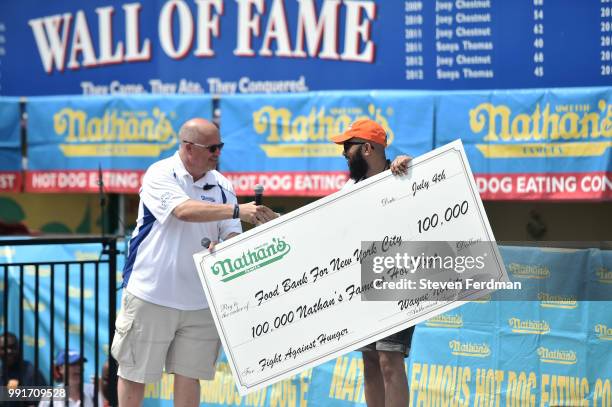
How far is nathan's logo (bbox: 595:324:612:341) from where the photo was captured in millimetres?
5786

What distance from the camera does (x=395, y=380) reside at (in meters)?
5.18

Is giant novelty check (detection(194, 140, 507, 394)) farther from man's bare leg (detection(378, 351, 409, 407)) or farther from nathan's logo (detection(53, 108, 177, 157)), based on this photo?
→ nathan's logo (detection(53, 108, 177, 157))

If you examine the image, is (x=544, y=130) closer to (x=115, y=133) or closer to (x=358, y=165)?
(x=358, y=165)

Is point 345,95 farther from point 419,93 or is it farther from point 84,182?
point 84,182

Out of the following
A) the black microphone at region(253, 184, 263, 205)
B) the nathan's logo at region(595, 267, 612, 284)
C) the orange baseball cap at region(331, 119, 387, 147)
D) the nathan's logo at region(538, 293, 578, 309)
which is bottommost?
the nathan's logo at region(538, 293, 578, 309)

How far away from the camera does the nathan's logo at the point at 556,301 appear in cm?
586

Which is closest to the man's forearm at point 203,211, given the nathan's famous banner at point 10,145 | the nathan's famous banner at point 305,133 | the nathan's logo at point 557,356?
the nathan's logo at point 557,356

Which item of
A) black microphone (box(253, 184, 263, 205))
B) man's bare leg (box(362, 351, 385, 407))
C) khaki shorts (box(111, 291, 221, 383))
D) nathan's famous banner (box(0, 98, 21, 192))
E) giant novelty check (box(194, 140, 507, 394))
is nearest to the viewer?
black microphone (box(253, 184, 263, 205))

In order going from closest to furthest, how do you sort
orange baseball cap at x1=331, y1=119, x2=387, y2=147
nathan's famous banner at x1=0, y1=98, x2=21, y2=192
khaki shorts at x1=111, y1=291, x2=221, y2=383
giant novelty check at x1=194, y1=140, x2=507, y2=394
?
giant novelty check at x1=194, y1=140, x2=507, y2=394, khaki shorts at x1=111, y1=291, x2=221, y2=383, orange baseball cap at x1=331, y1=119, x2=387, y2=147, nathan's famous banner at x1=0, y1=98, x2=21, y2=192

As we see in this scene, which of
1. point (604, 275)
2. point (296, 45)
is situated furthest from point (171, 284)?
point (296, 45)

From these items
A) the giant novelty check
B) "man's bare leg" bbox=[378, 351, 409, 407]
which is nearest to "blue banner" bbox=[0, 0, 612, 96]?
the giant novelty check

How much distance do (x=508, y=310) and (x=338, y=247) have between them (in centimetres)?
147

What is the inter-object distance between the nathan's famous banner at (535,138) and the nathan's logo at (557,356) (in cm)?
243

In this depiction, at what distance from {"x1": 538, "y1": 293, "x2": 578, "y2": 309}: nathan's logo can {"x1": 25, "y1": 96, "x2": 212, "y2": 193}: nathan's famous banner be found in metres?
4.22
